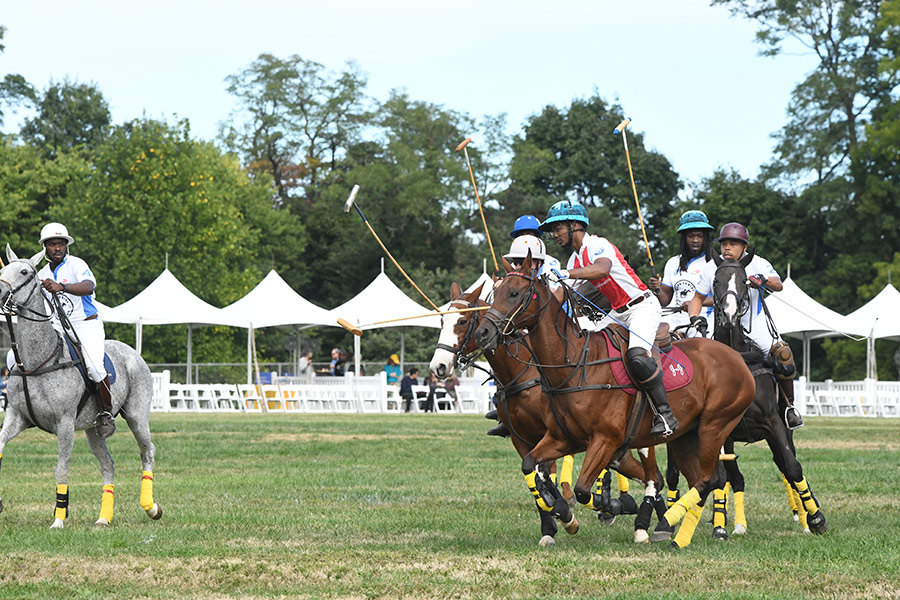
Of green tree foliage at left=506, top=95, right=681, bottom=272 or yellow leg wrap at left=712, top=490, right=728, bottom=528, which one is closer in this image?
yellow leg wrap at left=712, top=490, right=728, bottom=528

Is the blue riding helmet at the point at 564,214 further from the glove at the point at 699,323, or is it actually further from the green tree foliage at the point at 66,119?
the green tree foliage at the point at 66,119

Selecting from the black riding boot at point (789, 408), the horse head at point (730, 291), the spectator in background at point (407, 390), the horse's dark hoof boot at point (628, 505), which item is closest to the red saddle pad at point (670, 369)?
the horse head at point (730, 291)

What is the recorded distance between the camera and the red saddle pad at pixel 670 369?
10305 mm

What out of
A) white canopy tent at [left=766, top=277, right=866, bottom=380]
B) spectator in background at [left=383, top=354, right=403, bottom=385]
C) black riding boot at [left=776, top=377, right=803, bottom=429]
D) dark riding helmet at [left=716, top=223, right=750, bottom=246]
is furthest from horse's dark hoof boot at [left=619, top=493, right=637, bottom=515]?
spectator in background at [left=383, top=354, right=403, bottom=385]

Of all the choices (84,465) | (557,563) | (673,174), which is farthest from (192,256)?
(557,563)

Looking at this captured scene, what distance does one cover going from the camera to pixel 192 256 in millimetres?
55031

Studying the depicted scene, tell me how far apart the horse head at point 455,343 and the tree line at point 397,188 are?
4309cm

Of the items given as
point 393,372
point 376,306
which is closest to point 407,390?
point 376,306

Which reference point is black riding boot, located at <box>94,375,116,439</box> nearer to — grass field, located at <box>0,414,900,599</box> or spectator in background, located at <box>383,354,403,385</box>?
grass field, located at <box>0,414,900,599</box>

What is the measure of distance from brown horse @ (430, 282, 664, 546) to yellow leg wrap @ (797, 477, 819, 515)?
3.94 feet

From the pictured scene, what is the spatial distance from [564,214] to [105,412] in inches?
172

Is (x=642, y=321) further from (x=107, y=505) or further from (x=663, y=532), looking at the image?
(x=107, y=505)

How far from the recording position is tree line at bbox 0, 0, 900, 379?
2146 inches

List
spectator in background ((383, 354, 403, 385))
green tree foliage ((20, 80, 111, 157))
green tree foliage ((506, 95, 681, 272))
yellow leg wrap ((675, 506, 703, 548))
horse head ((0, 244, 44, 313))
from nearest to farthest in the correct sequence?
yellow leg wrap ((675, 506, 703, 548))
horse head ((0, 244, 44, 313))
spectator in background ((383, 354, 403, 385))
green tree foliage ((506, 95, 681, 272))
green tree foliage ((20, 80, 111, 157))
